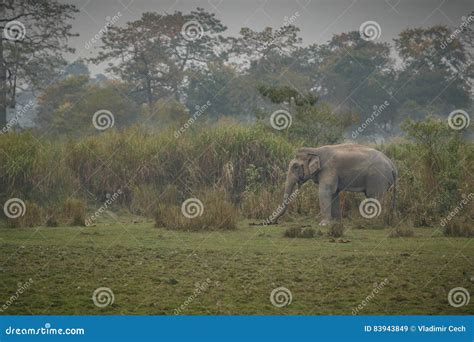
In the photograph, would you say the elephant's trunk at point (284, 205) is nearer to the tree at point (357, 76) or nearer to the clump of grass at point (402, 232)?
the clump of grass at point (402, 232)

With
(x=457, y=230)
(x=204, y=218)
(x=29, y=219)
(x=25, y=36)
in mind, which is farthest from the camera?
(x=25, y=36)

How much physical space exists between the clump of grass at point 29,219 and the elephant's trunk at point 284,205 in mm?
3807

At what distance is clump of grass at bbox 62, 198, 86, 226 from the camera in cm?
1397

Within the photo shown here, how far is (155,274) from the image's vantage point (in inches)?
386

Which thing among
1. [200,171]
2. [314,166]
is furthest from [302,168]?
[200,171]

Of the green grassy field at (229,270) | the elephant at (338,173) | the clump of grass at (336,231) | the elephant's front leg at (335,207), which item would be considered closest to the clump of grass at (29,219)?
the green grassy field at (229,270)

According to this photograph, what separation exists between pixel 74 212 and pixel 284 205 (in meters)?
3.53

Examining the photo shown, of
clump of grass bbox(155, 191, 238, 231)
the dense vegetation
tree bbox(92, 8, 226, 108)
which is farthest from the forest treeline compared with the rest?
clump of grass bbox(155, 191, 238, 231)

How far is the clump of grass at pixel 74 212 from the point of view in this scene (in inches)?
550

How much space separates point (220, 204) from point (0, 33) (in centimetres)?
1436

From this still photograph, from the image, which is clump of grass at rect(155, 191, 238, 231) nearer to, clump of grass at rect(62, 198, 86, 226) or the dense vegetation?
the dense vegetation

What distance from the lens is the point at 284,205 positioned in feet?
46.0

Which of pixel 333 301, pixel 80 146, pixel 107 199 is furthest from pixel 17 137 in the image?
pixel 333 301

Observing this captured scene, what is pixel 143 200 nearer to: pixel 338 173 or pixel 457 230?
pixel 338 173
